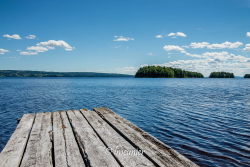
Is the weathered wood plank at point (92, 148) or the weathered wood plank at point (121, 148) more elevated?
the weathered wood plank at point (121, 148)

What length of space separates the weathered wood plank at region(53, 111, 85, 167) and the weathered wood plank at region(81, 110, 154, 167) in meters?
0.70

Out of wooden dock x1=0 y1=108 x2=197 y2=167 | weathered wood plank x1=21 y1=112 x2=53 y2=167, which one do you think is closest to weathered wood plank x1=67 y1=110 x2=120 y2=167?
wooden dock x1=0 y1=108 x2=197 y2=167

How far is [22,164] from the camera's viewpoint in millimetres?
3170

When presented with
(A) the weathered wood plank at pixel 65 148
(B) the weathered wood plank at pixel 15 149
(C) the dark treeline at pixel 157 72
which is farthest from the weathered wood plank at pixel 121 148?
(C) the dark treeline at pixel 157 72

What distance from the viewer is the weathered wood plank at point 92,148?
3.22m

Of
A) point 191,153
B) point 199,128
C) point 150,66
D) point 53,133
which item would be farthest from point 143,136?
point 150,66

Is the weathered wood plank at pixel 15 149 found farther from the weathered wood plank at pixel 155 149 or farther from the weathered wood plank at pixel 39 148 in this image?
the weathered wood plank at pixel 155 149

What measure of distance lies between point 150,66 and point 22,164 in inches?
7331

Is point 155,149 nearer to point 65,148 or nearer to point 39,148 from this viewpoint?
point 65,148

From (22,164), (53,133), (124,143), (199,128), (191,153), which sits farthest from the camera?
(199,128)

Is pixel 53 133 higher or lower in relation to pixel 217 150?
higher

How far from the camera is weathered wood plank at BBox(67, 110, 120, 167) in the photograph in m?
3.22

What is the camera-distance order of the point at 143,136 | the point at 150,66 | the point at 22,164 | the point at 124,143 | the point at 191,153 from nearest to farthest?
the point at 22,164 → the point at 124,143 → the point at 143,136 → the point at 191,153 → the point at 150,66

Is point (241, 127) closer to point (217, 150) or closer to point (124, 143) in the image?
point (217, 150)
